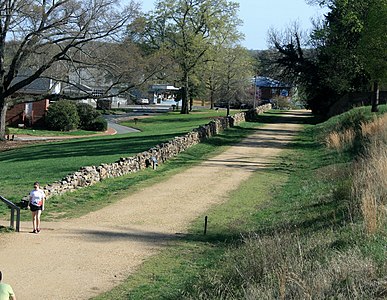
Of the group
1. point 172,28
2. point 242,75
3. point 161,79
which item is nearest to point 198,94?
point 242,75

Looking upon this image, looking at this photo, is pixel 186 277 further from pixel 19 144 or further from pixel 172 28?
pixel 172 28

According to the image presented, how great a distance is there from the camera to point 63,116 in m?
58.9

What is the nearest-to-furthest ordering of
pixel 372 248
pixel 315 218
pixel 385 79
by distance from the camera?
pixel 372 248 < pixel 315 218 < pixel 385 79

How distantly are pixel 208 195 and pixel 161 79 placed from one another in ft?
93.9

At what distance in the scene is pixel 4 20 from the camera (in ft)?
132

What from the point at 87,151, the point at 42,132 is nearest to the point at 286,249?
the point at 87,151

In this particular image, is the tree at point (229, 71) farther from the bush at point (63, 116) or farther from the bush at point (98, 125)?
the bush at point (63, 116)

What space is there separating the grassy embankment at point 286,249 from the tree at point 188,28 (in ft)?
167

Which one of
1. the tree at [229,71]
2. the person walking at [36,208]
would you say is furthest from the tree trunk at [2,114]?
the tree at [229,71]

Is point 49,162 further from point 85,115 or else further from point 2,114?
point 85,115

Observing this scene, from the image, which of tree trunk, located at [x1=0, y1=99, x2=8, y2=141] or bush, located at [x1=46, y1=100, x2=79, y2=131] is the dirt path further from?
bush, located at [x1=46, y1=100, x2=79, y2=131]

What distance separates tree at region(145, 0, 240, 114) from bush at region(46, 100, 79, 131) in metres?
14.5

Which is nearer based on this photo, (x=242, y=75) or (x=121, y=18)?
(x=121, y=18)

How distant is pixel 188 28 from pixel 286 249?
208 ft
